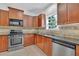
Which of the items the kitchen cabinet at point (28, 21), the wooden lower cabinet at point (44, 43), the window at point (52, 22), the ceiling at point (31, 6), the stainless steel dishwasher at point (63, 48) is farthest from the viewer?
the wooden lower cabinet at point (44, 43)

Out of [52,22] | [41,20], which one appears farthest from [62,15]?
[41,20]

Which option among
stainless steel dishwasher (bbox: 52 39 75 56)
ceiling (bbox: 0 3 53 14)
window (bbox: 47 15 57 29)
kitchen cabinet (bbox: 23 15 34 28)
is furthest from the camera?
window (bbox: 47 15 57 29)

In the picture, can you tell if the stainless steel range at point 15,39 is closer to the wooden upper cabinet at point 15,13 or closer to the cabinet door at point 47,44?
the wooden upper cabinet at point 15,13

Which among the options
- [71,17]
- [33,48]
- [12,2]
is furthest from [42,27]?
[12,2]

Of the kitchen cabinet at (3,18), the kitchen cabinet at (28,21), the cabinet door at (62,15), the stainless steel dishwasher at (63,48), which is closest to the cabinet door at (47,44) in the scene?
the stainless steel dishwasher at (63,48)

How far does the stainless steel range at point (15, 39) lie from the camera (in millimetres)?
2020

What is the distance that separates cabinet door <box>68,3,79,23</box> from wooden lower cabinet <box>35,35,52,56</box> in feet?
1.95

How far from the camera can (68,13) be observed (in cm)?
213

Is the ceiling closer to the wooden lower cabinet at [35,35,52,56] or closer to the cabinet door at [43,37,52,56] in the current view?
the wooden lower cabinet at [35,35,52,56]

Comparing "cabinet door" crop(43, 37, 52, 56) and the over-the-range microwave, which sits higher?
the over-the-range microwave

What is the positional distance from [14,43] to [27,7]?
701 millimetres

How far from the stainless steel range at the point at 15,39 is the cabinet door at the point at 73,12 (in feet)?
3.04

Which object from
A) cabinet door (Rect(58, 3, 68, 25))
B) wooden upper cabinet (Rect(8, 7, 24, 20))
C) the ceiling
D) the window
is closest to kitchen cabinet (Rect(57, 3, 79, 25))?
cabinet door (Rect(58, 3, 68, 25))

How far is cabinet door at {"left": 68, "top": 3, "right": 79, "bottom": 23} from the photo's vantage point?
74.7 inches
